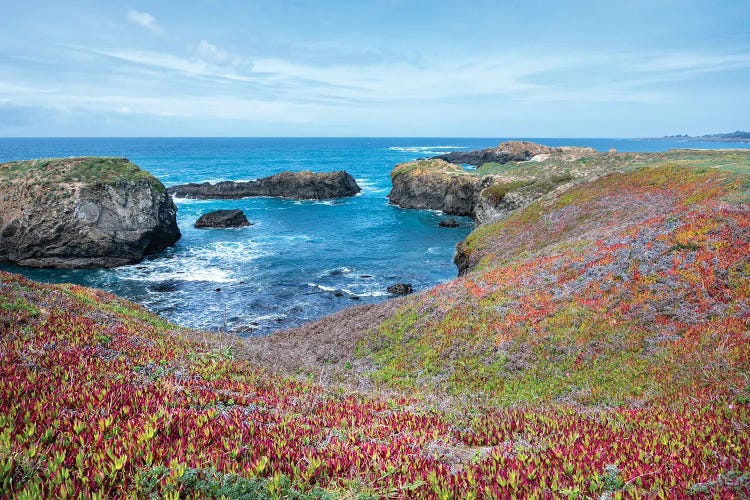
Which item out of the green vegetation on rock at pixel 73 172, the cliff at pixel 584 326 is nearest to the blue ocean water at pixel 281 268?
the cliff at pixel 584 326

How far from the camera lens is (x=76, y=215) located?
165ft

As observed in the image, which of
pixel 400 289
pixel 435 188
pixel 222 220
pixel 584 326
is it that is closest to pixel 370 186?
pixel 435 188

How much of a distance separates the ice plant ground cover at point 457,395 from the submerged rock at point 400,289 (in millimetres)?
15310

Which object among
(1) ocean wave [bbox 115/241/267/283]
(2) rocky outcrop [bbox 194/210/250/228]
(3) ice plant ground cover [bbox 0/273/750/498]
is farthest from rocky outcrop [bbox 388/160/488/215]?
(3) ice plant ground cover [bbox 0/273/750/498]

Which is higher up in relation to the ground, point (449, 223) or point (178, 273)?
point (449, 223)

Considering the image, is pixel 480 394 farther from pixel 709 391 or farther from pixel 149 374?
pixel 149 374

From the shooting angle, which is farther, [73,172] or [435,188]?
[435,188]

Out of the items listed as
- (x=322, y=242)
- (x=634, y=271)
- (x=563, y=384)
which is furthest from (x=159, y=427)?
(x=322, y=242)

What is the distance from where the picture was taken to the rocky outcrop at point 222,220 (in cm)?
6994

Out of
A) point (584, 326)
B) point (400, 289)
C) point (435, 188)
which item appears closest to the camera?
point (584, 326)

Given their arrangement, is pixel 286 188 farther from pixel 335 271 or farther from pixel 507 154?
pixel 507 154

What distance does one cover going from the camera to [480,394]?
14.8 meters

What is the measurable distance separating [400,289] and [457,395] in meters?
25.9

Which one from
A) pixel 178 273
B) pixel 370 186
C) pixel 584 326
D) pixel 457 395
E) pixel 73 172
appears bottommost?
pixel 178 273
